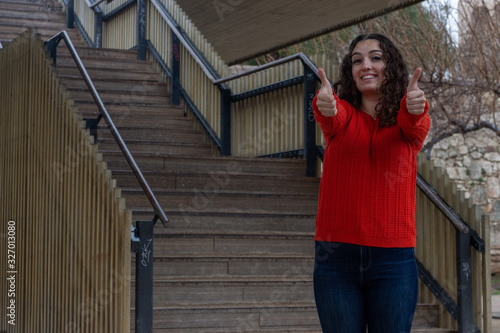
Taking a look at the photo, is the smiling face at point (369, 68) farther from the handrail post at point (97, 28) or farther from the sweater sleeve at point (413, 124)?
the handrail post at point (97, 28)

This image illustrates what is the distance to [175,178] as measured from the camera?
23.7 feet

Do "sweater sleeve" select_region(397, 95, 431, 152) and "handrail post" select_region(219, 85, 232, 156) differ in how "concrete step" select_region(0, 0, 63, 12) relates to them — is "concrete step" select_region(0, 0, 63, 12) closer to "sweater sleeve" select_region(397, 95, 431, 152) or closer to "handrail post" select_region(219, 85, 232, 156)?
"handrail post" select_region(219, 85, 232, 156)

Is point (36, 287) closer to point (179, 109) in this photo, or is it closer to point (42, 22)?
point (179, 109)

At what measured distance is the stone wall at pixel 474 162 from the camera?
17359mm

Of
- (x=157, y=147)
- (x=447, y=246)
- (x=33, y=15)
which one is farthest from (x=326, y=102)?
(x=33, y=15)

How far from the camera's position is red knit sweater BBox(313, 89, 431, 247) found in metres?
2.30

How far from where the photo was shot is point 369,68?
8.08ft

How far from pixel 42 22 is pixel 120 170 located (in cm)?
705

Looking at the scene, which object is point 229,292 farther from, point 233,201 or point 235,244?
point 233,201

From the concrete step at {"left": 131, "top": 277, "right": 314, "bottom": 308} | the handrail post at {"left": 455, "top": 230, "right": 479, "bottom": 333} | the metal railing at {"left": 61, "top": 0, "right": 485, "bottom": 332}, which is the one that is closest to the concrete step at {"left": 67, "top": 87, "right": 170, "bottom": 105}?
the metal railing at {"left": 61, "top": 0, "right": 485, "bottom": 332}

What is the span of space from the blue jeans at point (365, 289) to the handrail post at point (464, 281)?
3488 millimetres

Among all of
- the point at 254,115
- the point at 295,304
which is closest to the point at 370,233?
the point at 295,304

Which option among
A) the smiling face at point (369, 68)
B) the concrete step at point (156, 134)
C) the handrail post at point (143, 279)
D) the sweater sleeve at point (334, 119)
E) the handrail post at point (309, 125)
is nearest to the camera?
the sweater sleeve at point (334, 119)

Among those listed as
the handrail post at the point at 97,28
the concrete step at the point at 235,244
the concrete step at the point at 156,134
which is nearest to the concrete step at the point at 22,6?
the handrail post at the point at 97,28
